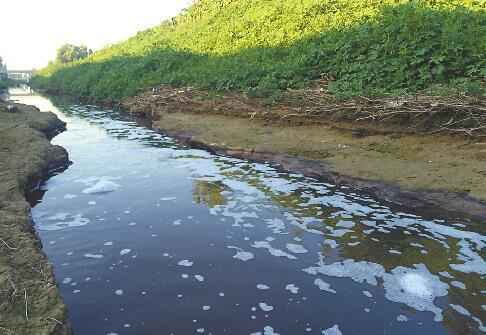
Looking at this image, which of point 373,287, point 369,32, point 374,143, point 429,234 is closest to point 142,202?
point 373,287

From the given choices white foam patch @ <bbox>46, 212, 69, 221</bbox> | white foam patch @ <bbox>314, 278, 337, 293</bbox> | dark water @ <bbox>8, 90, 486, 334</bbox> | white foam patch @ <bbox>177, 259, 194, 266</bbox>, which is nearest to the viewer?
dark water @ <bbox>8, 90, 486, 334</bbox>

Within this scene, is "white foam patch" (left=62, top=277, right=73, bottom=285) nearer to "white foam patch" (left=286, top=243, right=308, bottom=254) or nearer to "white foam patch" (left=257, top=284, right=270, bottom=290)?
"white foam patch" (left=257, top=284, right=270, bottom=290)

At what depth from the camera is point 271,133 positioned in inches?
427

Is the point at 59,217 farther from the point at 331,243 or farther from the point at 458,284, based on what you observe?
the point at 458,284

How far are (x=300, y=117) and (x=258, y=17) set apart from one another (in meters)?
13.8

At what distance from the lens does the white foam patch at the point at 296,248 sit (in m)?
4.86

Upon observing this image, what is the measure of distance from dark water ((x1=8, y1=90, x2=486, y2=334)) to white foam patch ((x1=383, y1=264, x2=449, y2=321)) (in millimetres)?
16

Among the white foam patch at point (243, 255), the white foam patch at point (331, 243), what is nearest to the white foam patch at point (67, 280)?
the white foam patch at point (243, 255)

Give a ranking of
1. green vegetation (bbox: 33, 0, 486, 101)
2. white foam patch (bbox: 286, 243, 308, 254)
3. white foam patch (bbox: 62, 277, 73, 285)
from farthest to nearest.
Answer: green vegetation (bbox: 33, 0, 486, 101)
white foam patch (bbox: 286, 243, 308, 254)
white foam patch (bbox: 62, 277, 73, 285)

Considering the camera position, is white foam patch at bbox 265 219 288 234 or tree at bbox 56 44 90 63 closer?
white foam patch at bbox 265 219 288 234

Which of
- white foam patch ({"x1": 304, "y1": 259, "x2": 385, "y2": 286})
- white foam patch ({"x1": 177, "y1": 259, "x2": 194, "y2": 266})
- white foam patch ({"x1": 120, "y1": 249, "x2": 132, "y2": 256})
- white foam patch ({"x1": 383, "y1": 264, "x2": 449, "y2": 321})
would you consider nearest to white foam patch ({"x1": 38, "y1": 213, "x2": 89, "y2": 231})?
white foam patch ({"x1": 120, "y1": 249, "x2": 132, "y2": 256})

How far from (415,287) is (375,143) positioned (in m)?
5.33

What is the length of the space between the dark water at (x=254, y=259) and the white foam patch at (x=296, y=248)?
0.01 m

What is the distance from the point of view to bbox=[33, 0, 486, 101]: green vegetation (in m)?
9.59
